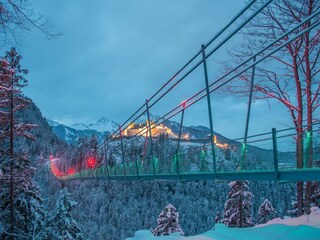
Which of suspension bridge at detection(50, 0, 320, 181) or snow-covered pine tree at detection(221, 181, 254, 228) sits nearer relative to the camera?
suspension bridge at detection(50, 0, 320, 181)

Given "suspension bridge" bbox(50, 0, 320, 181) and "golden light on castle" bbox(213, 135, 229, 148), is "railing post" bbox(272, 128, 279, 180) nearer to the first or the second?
"suspension bridge" bbox(50, 0, 320, 181)

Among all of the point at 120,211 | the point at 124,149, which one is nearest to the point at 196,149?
the point at 124,149

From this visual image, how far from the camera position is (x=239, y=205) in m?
21.9

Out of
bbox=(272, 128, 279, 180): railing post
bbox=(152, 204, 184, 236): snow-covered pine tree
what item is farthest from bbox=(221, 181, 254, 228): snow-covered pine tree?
bbox=(272, 128, 279, 180): railing post

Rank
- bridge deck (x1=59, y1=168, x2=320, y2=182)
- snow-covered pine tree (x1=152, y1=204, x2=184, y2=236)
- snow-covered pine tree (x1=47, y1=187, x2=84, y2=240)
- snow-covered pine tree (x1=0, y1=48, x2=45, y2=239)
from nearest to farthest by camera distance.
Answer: bridge deck (x1=59, y1=168, x2=320, y2=182) → snow-covered pine tree (x1=0, y1=48, x2=45, y2=239) → snow-covered pine tree (x1=47, y1=187, x2=84, y2=240) → snow-covered pine tree (x1=152, y1=204, x2=184, y2=236)

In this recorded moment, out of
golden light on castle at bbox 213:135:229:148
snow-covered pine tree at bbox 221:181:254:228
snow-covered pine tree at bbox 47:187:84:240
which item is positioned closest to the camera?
golden light on castle at bbox 213:135:229:148

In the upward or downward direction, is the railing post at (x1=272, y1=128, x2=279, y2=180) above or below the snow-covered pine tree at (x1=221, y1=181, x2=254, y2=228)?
above

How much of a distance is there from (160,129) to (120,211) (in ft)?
244

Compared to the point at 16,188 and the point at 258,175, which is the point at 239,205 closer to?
the point at 16,188

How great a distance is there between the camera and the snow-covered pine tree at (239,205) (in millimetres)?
21688

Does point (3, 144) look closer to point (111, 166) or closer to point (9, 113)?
point (9, 113)

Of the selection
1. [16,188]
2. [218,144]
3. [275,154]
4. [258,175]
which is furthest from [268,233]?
[16,188]

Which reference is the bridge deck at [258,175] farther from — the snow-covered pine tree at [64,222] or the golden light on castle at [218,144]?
the snow-covered pine tree at [64,222]

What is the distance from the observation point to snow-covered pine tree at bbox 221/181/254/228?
21.7 meters
